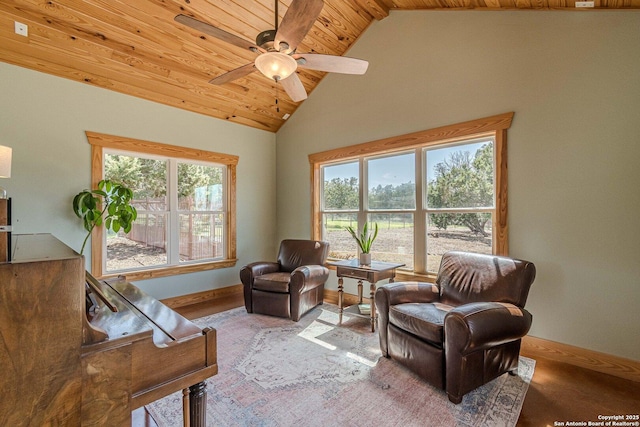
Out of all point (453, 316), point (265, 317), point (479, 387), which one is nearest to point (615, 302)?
point (479, 387)

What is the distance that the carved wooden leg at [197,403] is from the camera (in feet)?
4.13

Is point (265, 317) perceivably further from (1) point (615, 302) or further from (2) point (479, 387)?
(1) point (615, 302)

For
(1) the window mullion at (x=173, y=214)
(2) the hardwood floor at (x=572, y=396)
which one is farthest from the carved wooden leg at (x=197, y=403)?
(1) the window mullion at (x=173, y=214)

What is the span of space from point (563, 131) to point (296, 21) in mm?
2525

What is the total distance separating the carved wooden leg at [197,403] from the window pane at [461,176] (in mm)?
3101

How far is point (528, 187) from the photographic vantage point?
2.78m

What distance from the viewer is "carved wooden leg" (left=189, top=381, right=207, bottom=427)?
126 cm

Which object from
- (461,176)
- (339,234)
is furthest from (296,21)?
(339,234)

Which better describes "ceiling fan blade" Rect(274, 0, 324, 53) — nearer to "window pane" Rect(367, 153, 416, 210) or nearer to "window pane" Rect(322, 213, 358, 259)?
"window pane" Rect(367, 153, 416, 210)

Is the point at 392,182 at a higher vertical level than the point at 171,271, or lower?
higher

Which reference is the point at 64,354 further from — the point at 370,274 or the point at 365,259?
the point at 365,259

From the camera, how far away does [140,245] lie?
3926 mm

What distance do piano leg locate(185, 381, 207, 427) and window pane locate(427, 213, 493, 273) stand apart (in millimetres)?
2938

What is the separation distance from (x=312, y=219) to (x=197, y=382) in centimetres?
363
